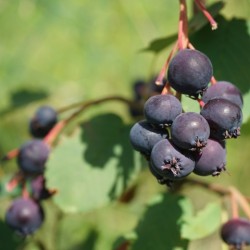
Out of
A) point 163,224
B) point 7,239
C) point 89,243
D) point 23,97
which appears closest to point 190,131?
point 163,224

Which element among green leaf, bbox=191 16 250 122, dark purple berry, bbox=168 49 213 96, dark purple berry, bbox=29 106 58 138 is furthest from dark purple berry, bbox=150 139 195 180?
dark purple berry, bbox=29 106 58 138

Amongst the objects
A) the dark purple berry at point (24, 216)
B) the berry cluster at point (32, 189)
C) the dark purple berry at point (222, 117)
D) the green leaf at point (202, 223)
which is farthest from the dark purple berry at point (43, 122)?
the dark purple berry at point (222, 117)

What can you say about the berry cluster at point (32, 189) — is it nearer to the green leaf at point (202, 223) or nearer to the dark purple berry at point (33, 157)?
the dark purple berry at point (33, 157)

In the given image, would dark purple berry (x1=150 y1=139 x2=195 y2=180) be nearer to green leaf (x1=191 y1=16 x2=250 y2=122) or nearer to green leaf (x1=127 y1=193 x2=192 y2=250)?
green leaf (x1=191 y1=16 x2=250 y2=122)

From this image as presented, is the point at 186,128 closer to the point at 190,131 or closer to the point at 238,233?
the point at 190,131

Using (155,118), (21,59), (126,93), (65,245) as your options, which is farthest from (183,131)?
(21,59)

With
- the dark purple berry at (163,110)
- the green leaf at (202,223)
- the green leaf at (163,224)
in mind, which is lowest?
the green leaf at (202,223)
